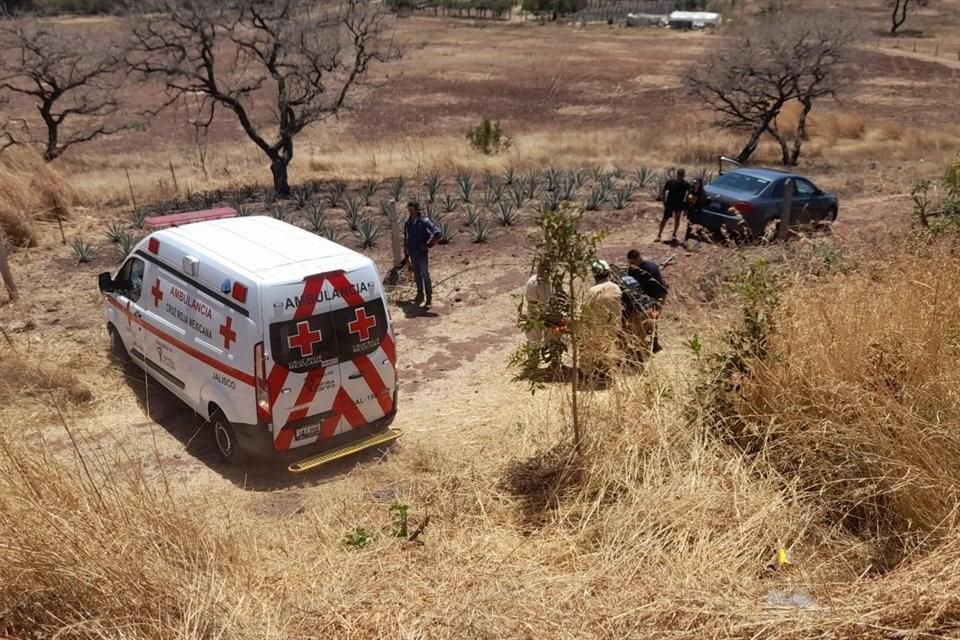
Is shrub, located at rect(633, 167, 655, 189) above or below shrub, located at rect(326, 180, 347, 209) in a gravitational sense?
above

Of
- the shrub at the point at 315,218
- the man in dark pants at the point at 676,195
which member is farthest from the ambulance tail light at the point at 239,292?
the man in dark pants at the point at 676,195

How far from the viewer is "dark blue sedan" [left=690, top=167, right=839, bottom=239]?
13.1 m

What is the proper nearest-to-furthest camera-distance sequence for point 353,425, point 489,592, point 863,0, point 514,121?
point 489,592
point 353,425
point 514,121
point 863,0

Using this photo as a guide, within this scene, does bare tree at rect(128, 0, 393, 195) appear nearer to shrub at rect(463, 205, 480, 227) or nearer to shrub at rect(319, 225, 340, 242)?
shrub at rect(319, 225, 340, 242)

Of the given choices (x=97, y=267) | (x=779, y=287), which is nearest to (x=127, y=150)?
(x=97, y=267)

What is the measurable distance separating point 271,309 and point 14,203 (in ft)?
36.1

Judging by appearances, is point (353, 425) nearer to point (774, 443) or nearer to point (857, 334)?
point (774, 443)

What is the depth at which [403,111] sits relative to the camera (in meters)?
38.3

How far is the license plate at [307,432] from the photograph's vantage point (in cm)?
667

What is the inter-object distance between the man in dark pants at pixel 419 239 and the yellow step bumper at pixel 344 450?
156 inches

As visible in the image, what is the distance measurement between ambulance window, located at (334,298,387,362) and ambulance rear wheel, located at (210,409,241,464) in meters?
1.27

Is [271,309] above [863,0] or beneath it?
beneath

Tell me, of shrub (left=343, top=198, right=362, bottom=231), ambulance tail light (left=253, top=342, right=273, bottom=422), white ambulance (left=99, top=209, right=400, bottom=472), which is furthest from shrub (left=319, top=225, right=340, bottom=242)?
ambulance tail light (left=253, top=342, right=273, bottom=422)

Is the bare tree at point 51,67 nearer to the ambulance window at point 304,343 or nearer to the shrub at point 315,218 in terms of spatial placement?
the shrub at point 315,218
